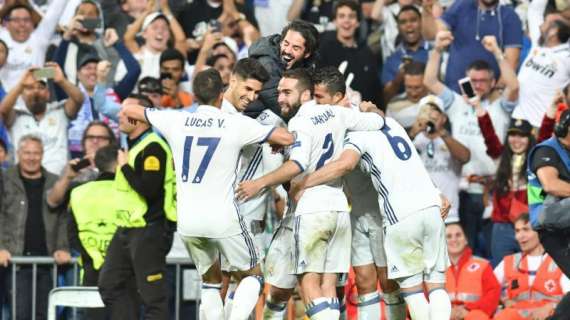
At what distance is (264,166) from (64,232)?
3986 mm

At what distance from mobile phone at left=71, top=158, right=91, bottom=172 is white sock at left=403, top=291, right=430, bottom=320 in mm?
5151

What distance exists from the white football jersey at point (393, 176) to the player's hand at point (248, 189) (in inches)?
34.8

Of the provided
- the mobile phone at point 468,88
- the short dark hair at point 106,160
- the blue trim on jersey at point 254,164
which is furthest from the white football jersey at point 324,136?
the mobile phone at point 468,88

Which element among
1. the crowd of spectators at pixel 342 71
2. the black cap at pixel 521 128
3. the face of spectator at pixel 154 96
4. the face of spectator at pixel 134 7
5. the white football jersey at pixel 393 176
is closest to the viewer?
the white football jersey at pixel 393 176

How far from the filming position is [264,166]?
46.1 ft

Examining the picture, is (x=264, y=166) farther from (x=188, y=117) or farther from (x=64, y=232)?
(x=64, y=232)

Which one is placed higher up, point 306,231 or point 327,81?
point 327,81

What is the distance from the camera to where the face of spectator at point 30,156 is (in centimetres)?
1733

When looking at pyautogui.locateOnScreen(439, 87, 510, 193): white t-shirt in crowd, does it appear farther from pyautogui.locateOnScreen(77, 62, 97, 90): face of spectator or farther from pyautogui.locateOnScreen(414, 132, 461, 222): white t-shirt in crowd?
pyautogui.locateOnScreen(77, 62, 97, 90): face of spectator

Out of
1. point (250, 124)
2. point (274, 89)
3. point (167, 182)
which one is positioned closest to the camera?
point (250, 124)

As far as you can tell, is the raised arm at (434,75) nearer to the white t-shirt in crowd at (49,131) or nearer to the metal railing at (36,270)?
the metal railing at (36,270)

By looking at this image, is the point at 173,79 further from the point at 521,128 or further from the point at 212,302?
the point at 212,302

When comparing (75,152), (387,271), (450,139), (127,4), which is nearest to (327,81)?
(387,271)

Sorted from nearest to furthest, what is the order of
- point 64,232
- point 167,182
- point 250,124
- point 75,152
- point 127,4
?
point 250,124 < point 167,182 < point 64,232 < point 75,152 < point 127,4
